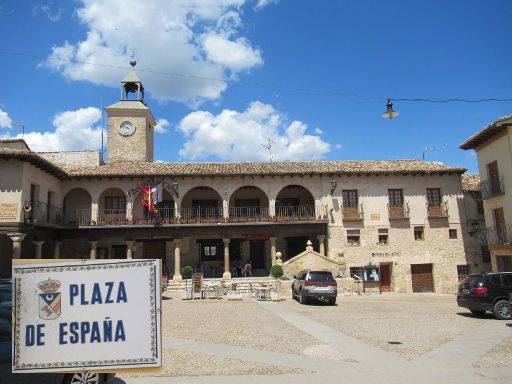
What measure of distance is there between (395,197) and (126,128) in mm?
24072

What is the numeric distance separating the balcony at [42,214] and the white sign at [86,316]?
18.7 meters

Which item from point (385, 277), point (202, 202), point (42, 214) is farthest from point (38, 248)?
point (385, 277)

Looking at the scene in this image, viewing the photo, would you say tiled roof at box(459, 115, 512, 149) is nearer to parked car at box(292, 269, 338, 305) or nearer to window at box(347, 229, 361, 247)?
window at box(347, 229, 361, 247)

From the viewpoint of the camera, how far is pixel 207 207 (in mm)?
30297

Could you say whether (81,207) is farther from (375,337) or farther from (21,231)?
(375,337)

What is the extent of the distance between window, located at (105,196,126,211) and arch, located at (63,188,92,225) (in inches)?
46.7

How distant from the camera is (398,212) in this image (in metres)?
28.3

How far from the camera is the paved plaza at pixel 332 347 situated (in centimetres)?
729

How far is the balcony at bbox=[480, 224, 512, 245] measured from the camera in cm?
2260

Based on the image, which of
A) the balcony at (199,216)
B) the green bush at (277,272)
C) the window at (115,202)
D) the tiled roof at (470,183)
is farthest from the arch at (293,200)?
the tiled roof at (470,183)

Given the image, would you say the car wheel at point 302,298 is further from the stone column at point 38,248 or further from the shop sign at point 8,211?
the stone column at point 38,248

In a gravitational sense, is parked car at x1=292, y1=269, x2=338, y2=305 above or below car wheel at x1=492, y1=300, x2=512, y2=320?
above

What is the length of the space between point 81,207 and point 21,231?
708 centimetres

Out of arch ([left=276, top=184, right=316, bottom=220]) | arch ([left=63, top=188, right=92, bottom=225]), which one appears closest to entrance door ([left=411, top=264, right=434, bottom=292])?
arch ([left=276, top=184, right=316, bottom=220])
